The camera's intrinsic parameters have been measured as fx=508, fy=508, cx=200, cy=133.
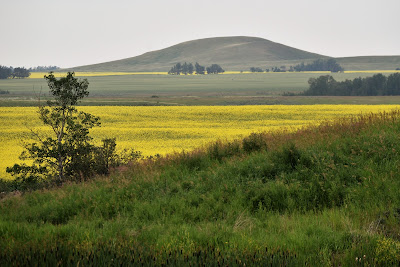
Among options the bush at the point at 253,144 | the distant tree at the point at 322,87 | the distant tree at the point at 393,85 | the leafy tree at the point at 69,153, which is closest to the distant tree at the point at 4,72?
the distant tree at the point at 322,87

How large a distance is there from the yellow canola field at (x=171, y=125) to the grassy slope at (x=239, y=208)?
9524mm

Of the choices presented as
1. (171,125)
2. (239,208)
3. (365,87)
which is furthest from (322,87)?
(239,208)

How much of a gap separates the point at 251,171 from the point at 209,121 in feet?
99.4

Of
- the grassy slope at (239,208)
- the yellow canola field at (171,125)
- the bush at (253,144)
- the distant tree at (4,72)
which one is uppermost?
the distant tree at (4,72)

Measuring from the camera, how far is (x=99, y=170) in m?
16.5

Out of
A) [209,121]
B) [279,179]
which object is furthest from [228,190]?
[209,121]

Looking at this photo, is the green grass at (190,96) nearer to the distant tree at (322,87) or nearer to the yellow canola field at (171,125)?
the yellow canola field at (171,125)

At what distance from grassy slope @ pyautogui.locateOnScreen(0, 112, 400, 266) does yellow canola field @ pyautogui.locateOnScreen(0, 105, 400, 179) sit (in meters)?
9.52

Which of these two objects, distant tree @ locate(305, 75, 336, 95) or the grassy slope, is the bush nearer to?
the grassy slope

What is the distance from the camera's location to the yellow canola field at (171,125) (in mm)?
29067

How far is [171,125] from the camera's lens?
40250mm

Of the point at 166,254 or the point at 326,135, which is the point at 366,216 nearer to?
the point at 166,254

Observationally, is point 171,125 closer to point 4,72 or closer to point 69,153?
point 69,153

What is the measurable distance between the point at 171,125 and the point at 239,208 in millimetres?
29950
